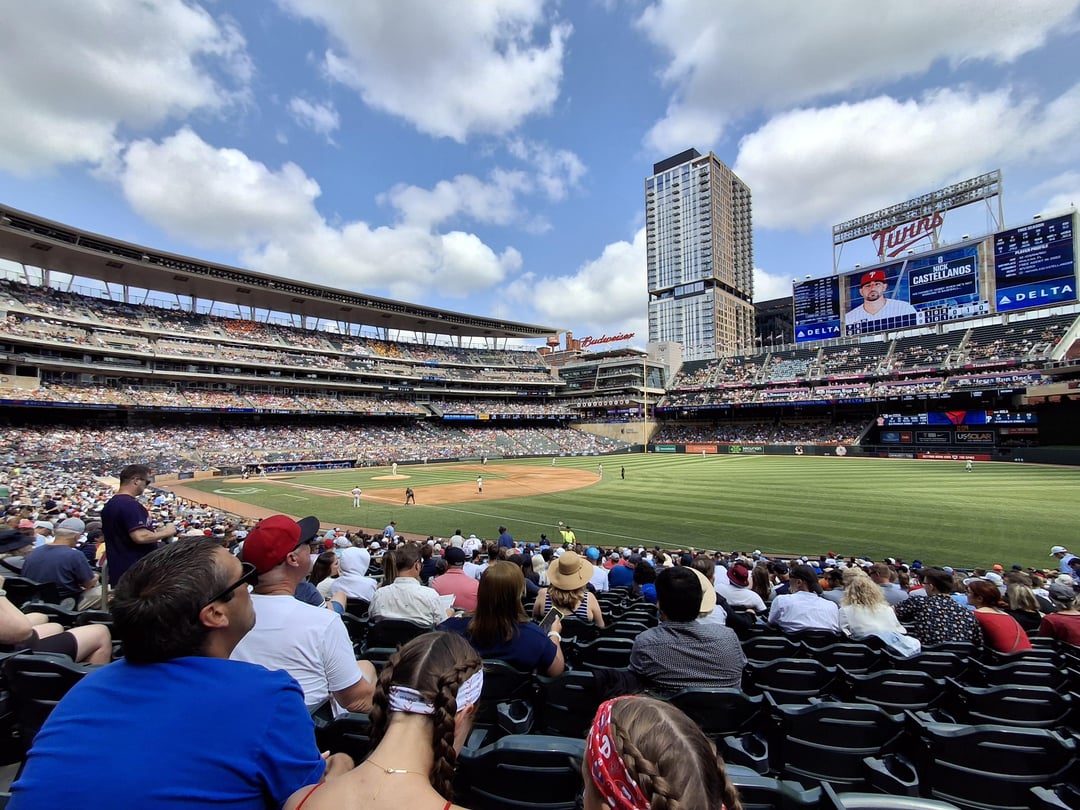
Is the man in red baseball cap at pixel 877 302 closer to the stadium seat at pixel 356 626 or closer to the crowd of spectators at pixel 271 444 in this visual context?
the crowd of spectators at pixel 271 444

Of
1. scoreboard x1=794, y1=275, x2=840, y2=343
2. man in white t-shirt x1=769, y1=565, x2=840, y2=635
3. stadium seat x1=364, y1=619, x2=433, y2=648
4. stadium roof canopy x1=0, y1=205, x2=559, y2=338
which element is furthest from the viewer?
scoreboard x1=794, y1=275, x2=840, y2=343

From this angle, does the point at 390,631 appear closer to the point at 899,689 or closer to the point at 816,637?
the point at 899,689

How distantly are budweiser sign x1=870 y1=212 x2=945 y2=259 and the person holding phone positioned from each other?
72.0 m

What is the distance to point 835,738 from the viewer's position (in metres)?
3.64

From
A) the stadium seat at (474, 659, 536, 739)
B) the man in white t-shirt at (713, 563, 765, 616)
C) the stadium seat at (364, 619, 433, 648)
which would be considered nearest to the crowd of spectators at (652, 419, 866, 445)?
the man in white t-shirt at (713, 563, 765, 616)

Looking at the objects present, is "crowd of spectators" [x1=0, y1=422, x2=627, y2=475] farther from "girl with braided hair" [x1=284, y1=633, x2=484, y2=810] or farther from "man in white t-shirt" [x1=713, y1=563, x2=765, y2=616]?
"girl with braided hair" [x1=284, y1=633, x2=484, y2=810]

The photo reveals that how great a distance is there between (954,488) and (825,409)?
4018 cm

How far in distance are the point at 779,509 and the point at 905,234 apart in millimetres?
53015

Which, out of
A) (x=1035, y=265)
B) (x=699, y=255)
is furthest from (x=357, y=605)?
(x=699, y=255)

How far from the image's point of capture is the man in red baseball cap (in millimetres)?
58562

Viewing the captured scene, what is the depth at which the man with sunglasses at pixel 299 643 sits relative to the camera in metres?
2.93

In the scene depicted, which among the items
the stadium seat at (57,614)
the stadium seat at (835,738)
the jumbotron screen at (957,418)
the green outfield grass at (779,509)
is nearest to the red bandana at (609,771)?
the stadium seat at (835,738)

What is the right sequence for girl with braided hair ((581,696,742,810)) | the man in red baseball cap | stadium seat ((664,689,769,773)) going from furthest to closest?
the man in red baseball cap < stadium seat ((664,689,769,773)) < girl with braided hair ((581,696,742,810))

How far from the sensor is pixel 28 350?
45.1 meters
